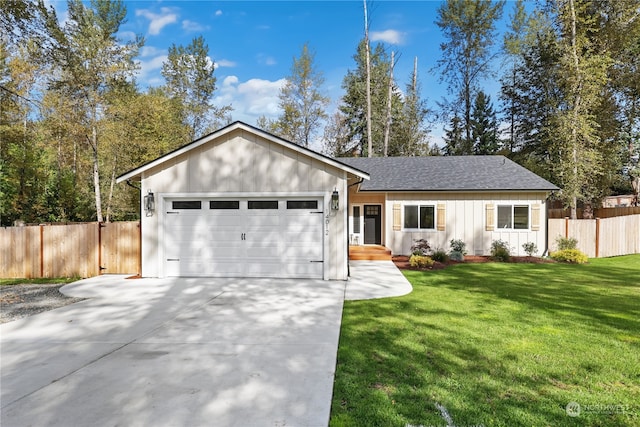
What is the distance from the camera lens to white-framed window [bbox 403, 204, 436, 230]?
13.5 meters

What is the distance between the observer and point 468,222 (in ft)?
43.6

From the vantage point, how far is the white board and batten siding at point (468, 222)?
13.0 metres

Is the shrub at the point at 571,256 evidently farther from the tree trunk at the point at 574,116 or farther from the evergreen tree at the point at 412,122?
the evergreen tree at the point at 412,122

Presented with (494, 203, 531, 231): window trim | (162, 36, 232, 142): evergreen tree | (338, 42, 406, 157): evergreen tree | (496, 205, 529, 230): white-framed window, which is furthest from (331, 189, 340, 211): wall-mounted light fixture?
(162, 36, 232, 142): evergreen tree

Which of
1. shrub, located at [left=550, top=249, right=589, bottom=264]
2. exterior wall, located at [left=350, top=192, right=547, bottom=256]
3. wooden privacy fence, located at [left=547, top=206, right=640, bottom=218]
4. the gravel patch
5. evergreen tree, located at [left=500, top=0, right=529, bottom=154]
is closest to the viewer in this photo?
the gravel patch

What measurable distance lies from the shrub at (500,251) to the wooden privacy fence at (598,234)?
6.83 feet

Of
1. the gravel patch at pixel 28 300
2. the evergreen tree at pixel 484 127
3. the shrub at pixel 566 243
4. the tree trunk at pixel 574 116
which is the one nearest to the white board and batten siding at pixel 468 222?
the shrub at pixel 566 243

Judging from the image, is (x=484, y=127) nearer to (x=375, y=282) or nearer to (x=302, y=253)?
(x=375, y=282)

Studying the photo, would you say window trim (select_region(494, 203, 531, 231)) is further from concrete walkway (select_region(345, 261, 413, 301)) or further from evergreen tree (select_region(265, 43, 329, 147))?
evergreen tree (select_region(265, 43, 329, 147))

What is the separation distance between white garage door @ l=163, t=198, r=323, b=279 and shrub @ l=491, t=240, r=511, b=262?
7.26 metres

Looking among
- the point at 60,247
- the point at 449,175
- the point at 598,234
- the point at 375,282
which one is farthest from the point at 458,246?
the point at 60,247

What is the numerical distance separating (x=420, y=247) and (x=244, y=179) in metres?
7.11

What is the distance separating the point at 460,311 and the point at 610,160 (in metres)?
19.3

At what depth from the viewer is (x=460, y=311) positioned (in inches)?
229
